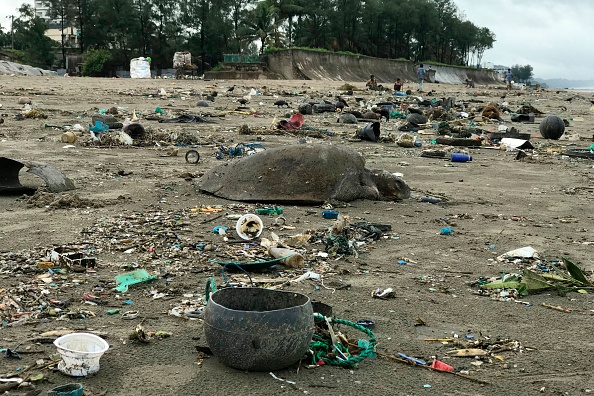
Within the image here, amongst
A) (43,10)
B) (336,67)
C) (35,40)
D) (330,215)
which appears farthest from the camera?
(43,10)

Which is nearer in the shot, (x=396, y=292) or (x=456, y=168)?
(x=396, y=292)

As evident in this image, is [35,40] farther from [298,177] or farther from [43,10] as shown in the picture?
[298,177]

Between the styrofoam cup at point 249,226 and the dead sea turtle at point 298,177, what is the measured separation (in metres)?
0.97

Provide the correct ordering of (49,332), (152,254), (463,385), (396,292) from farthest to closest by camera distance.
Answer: (152,254), (396,292), (49,332), (463,385)

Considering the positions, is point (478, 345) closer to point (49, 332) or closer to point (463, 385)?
point (463, 385)

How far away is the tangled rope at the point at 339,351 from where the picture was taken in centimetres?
277

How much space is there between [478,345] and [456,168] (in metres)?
5.90

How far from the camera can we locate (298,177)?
585cm

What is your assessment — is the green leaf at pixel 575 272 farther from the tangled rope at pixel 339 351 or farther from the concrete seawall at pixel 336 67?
the concrete seawall at pixel 336 67

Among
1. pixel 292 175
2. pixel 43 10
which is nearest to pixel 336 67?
pixel 43 10

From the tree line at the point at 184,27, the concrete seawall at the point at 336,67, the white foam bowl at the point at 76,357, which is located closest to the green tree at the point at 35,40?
Result: the tree line at the point at 184,27

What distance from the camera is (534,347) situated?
10.0ft

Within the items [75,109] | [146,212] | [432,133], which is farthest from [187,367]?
[75,109]

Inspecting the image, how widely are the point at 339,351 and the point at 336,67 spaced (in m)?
41.1
